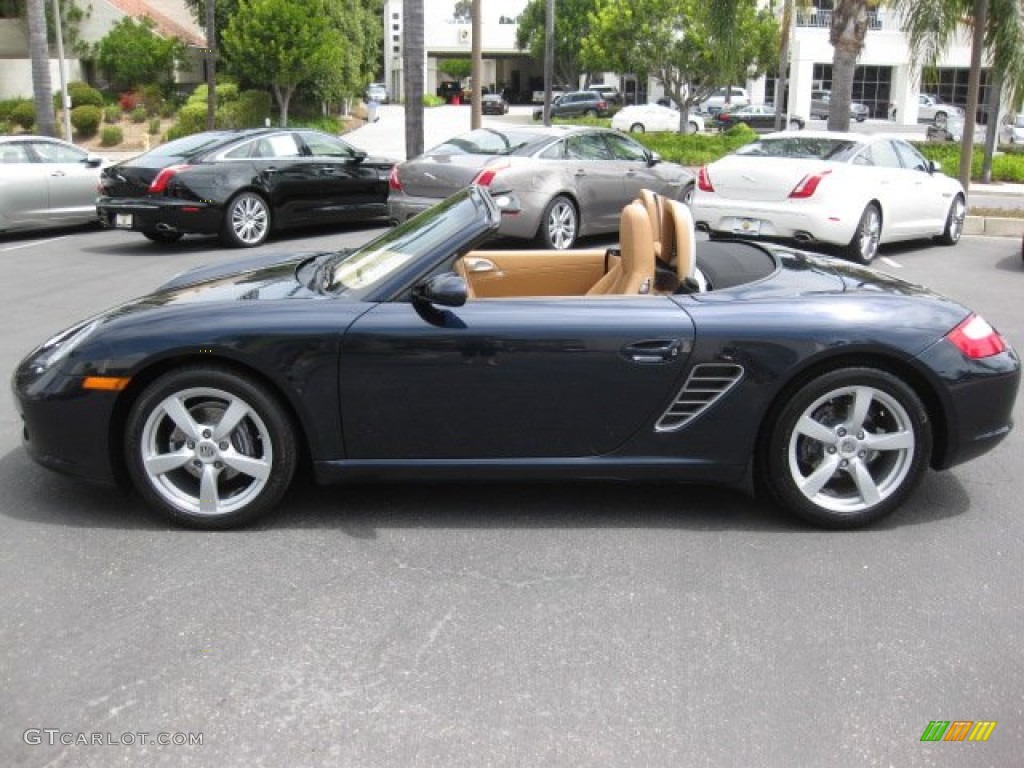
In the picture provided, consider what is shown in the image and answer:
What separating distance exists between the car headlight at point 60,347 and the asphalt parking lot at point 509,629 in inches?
24.2

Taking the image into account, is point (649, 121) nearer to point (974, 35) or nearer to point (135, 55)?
point (135, 55)

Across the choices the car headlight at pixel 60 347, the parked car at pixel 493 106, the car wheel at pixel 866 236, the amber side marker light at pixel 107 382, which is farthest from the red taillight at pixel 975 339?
the parked car at pixel 493 106

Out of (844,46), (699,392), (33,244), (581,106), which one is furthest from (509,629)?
(581,106)

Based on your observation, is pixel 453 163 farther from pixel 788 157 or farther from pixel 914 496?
pixel 914 496

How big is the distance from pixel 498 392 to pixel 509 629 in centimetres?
102

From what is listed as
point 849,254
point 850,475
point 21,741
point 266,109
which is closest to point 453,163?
point 849,254

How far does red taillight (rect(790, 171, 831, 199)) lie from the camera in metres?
11.3

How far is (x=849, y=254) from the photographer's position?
11.9m

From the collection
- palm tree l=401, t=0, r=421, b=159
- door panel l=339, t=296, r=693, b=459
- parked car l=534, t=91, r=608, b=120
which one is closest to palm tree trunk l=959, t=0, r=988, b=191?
palm tree l=401, t=0, r=421, b=159

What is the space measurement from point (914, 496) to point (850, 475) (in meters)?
0.66

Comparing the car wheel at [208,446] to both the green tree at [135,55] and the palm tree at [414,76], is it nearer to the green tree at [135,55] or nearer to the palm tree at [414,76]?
the palm tree at [414,76]

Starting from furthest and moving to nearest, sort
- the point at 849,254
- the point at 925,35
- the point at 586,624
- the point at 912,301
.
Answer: the point at 925,35 → the point at 849,254 → the point at 912,301 → the point at 586,624

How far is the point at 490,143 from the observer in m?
13.0

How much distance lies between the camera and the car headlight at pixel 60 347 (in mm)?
4398
